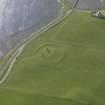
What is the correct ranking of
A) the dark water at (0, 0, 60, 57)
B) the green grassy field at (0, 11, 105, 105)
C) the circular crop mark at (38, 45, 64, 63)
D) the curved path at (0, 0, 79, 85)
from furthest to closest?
the dark water at (0, 0, 60, 57) → the circular crop mark at (38, 45, 64, 63) → the curved path at (0, 0, 79, 85) → the green grassy field at (0, 11, 105, 105)

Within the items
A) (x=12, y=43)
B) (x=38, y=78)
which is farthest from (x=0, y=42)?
(x=38, y=78)

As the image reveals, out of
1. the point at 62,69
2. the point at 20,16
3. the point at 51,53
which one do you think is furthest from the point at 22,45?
the point at 20,16

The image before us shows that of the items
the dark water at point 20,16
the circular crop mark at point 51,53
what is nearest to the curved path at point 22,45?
the dark water at point 20,16

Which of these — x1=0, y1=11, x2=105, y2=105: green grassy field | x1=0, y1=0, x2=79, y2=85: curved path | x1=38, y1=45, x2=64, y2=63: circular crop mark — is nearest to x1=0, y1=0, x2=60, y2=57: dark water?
x1=0, y1=0, x2=79, y2=85: curved path

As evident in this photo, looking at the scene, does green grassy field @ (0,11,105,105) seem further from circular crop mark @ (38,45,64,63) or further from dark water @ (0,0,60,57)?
dark water @ (0,0,60,57)

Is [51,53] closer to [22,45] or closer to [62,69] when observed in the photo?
[62,69]

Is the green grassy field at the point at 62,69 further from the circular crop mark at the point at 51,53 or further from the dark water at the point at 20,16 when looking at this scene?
the dark water at the point at 20,16
